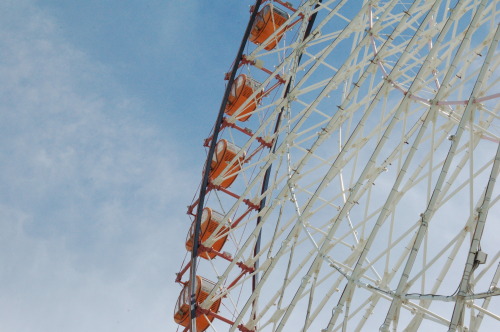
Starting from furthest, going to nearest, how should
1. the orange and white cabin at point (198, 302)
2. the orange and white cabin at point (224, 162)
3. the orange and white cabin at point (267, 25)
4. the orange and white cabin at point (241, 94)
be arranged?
the orange and white cabin at point (267, 25) < the orange and white cabin at point (241, 94) < the orange and white cabin at point (224, 162) < the orange and white cabin at point (198, 302)

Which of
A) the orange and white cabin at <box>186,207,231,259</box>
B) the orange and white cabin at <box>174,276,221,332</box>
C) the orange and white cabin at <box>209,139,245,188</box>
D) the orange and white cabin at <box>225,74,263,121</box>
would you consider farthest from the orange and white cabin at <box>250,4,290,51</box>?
the orange and white cabin at <box>174,276,221,332</box>

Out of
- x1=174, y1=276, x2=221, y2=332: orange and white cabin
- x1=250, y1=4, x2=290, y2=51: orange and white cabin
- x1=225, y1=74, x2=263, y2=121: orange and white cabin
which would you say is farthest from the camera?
x1=250, y1=4, x2=290, y2=51: orange and white cabin

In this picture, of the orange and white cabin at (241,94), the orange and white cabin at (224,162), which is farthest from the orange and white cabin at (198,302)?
the orange and white cabin at (241,94)

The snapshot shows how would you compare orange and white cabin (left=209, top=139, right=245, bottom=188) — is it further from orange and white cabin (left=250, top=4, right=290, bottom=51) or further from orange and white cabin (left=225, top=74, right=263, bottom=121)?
orange and white cabin (left=250, top=4, right=290, bottom=51)

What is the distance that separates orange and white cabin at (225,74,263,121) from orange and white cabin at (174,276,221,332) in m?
5.25

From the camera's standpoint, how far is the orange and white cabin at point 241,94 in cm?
2412

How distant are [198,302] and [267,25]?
29.4ft

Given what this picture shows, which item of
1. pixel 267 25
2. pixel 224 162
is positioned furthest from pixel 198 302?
pixel 267 25

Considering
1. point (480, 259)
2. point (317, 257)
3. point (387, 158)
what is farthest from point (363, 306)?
point (480, 259)

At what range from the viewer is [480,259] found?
10906mm

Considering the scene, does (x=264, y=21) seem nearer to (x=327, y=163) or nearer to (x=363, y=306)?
(x=327, y=163)

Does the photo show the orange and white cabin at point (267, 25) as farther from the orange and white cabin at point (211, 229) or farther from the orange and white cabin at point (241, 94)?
the orange and white cabin at point (211, 229)

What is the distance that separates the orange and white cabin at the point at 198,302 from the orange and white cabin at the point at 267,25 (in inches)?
308

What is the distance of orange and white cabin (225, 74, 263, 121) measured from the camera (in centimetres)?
2412
